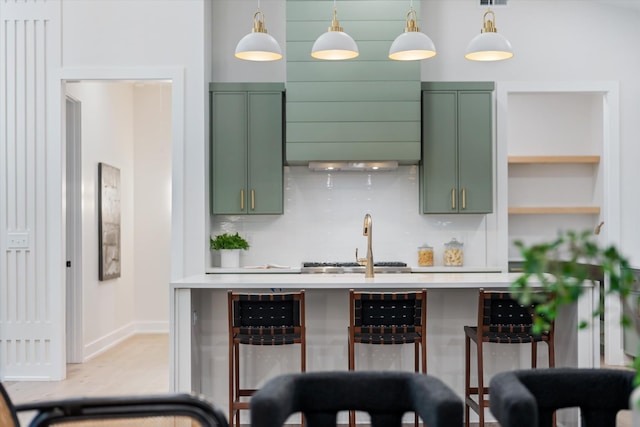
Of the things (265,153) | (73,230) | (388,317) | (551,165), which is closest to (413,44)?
(388,317)

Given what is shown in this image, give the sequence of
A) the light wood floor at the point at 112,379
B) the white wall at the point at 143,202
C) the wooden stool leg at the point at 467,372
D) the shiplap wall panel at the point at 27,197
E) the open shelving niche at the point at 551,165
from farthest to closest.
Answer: the white wall at the point at 143,202 < the open shelving niche at the point at 551,165 < the shiplap wall panel at the point at 27,197 < the light wood floor at the point at 112,379 < the wooden stool leg at the point at 467,372

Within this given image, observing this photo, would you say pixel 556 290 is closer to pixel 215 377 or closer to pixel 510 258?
pixel 215 377

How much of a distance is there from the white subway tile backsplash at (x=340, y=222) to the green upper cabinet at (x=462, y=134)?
0.39 meters

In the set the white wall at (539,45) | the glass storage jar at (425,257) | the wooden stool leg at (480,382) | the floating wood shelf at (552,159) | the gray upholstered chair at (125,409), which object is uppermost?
the white wall at (539,45)

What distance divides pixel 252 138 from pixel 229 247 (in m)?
0.98

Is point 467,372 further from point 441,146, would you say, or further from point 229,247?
point 229,247

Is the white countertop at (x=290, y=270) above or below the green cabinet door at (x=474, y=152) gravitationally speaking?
below

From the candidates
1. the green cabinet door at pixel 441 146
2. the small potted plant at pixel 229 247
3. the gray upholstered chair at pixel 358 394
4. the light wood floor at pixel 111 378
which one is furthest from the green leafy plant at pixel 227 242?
the gray upholstered chair at pixel 358 394

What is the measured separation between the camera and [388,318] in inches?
147

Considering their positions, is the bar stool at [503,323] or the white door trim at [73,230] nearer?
the bar stool at [503,323]

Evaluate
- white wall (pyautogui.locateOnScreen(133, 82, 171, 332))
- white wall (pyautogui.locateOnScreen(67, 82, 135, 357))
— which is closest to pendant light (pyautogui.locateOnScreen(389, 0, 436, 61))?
white wall (pyautogui.locateOnScreen(67, 82, 135, 357))

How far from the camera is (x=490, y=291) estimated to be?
379 cm

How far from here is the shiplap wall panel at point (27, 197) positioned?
5.70m

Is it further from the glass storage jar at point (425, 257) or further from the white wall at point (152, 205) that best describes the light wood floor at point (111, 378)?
the glass storage jar at point (425, 257)
